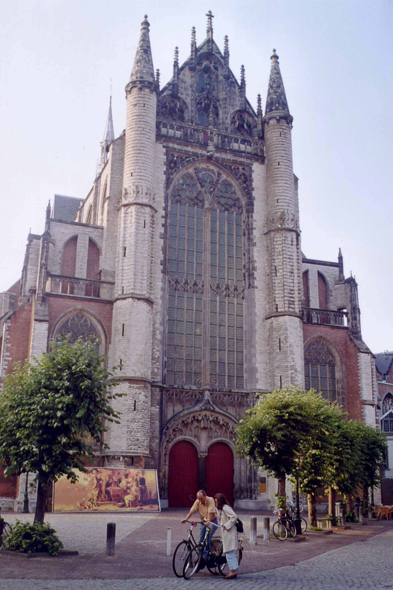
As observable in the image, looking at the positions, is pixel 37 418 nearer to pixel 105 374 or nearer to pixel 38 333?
pixel 105 374

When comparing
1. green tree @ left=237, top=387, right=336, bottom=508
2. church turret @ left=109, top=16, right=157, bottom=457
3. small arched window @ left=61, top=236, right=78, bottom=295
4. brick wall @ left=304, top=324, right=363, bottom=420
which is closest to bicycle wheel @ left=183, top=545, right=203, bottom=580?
green tree @ left=237, top=387, right=336, bottom=508

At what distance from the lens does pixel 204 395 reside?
1209 inches

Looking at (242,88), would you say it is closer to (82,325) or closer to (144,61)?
(144,61)

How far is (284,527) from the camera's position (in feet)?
59.6

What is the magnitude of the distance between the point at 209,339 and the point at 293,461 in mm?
12414

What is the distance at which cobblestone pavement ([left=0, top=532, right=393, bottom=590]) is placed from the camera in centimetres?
1023

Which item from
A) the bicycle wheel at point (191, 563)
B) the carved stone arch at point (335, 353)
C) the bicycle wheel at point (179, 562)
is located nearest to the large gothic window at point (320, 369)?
the carved stone arch at point (335, 353)

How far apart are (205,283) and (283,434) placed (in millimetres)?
13840

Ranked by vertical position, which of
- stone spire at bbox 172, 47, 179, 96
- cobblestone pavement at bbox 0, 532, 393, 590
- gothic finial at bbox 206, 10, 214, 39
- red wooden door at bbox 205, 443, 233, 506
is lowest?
cobblestone pavement at bbox 0, 532, 393, 590

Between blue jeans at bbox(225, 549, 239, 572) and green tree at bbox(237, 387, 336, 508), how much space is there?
26.2 ft

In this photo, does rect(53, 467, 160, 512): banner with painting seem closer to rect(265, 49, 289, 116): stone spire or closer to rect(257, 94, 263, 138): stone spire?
rect(257, 94, 263, 138): stone spire

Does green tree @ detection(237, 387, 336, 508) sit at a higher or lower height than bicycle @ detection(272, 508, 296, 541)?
higher

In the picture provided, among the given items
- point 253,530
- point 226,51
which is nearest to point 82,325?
point 253,530

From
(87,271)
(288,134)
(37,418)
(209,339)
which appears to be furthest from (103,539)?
(288,134)
